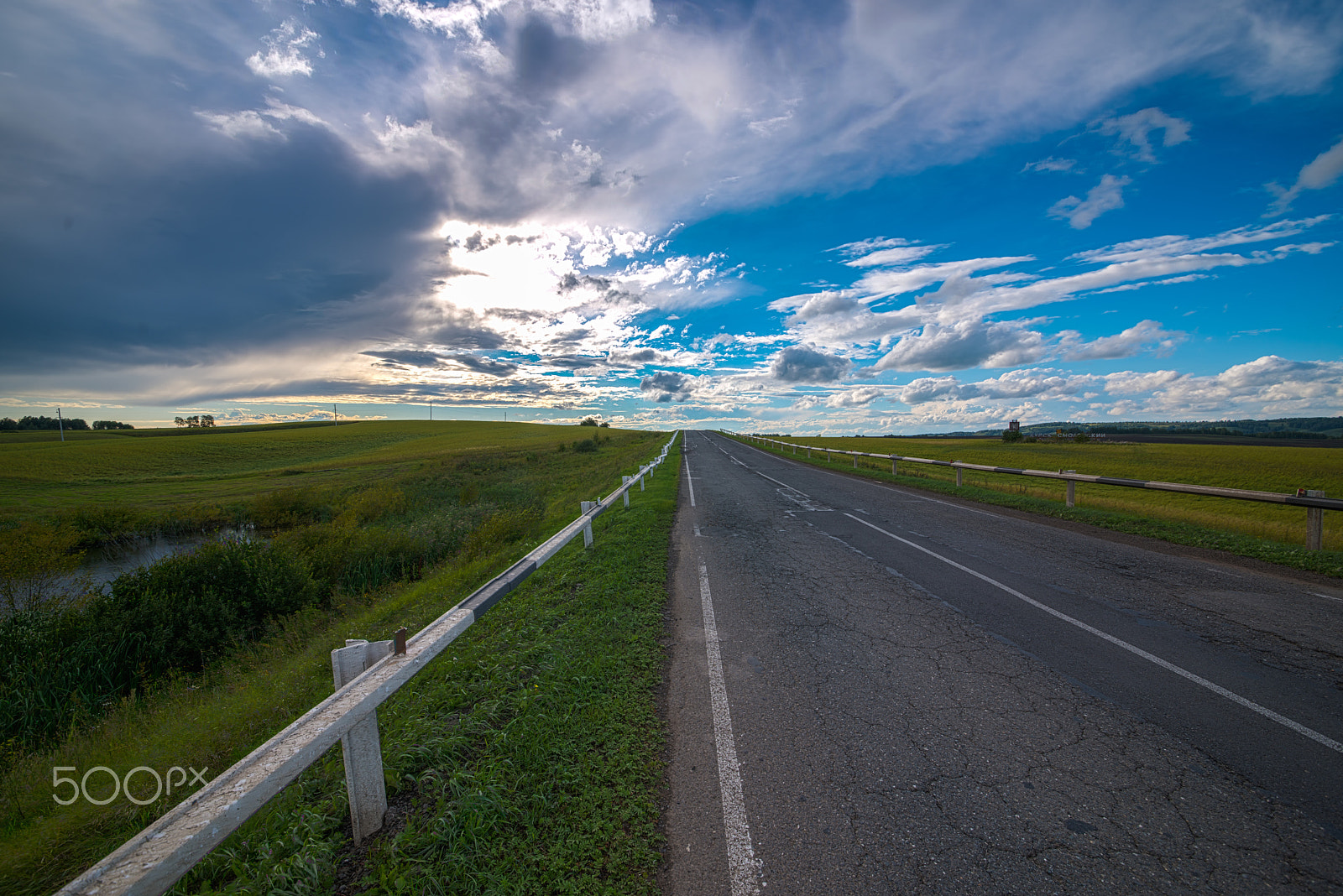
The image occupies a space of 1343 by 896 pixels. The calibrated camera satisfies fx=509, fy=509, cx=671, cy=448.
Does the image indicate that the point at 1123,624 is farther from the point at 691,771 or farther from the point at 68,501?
the point at 68,501

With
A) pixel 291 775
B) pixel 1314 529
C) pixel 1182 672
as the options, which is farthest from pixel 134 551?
pixel 1314 529

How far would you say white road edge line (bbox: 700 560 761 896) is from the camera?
245cm

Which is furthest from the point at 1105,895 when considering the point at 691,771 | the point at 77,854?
the point at 77,854

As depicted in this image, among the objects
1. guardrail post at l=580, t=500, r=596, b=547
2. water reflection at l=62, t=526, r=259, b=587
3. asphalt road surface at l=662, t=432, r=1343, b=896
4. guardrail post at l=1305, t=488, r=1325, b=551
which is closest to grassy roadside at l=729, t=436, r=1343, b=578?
guardrail post at l=1305, t=488, r=1325, b=551

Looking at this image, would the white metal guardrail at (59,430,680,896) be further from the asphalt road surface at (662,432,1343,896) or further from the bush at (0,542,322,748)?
the bush at (0,542,322,748)

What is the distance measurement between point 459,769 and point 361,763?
69cm

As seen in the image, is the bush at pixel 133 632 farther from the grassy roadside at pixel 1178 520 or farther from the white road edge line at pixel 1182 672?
the grassy roadside at pixel 1178 520

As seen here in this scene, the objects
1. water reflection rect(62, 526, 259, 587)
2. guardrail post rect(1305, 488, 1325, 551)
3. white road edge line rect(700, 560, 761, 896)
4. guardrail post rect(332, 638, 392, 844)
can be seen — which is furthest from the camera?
water reflection rect(62, 526, 259, 587)

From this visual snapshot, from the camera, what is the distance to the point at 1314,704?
12.6 ft

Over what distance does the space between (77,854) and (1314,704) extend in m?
8.11

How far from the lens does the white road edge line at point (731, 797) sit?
8.04 ft

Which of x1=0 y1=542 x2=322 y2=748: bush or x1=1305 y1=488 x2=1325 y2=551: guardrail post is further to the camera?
x1=1305 y1=488 x2=1325 y2=551: guardrail post

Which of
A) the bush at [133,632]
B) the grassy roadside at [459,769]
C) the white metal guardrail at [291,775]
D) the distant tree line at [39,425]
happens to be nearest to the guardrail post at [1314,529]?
the grassy roadside at [459,769]

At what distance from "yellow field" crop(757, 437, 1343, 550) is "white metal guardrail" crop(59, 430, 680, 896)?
47.3 ft
